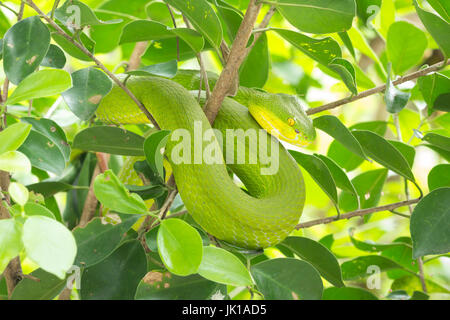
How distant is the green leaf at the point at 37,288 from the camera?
36.6 inches

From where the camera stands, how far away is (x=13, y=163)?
66cm

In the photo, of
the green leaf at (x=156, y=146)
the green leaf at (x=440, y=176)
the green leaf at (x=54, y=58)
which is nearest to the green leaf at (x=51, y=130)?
the green leaf at (x=54, y=58)

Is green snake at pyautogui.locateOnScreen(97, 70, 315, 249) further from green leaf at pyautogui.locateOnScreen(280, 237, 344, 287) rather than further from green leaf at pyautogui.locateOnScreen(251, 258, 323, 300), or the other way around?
green leaf at pyautogui.locateOnScreen(251, 258, 323, 300)

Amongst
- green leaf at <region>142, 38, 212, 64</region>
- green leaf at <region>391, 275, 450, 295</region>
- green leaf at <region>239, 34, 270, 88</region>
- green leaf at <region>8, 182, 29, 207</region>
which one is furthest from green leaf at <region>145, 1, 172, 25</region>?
green leaf at <region>391, 275, 450, 295</region>

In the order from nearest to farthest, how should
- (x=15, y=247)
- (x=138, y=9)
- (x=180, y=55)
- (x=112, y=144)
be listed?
(x=15, y=247) < (x=112, y=144) < (x=180, y=55) < (x=138, y=9)

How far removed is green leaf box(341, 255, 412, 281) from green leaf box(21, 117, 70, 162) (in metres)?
0.82

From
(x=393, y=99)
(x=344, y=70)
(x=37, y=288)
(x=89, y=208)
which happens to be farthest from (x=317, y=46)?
(x=89, y=208)

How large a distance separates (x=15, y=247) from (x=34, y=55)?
448 millimetres

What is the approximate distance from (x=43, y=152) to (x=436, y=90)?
0.94m

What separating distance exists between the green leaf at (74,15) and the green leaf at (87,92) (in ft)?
0.30

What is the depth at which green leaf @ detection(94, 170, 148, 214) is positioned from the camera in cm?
73

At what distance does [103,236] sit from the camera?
94 cm
